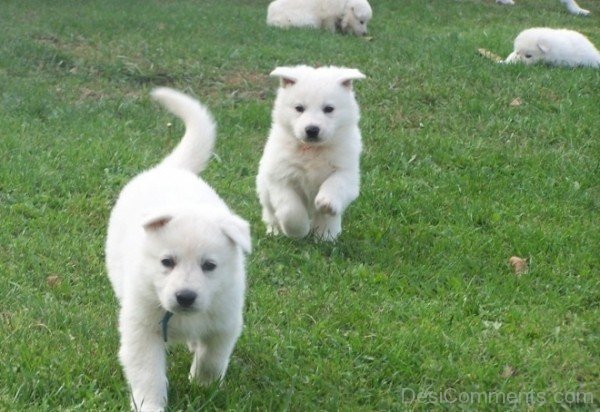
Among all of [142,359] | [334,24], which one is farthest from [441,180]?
[334,24]

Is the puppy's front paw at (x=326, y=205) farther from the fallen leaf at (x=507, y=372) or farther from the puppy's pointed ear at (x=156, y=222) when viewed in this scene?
the puppy's pointed ear at (x=156, y=222)

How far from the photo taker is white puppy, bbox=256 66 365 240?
6066mm

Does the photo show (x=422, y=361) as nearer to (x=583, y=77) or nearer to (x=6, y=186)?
(x=6, y=186)

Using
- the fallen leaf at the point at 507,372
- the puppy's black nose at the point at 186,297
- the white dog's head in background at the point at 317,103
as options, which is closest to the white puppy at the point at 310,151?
the white dog's head in background at the point at 317,103

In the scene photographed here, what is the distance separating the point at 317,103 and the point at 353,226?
917mm

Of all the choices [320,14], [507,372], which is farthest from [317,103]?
[320,14]

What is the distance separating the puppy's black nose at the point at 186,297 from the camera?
3.62 meters

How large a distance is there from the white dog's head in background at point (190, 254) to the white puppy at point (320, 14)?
1020 cm

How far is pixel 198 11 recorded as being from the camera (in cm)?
1443

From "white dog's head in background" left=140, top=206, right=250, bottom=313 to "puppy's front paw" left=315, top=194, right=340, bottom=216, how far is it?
204 centimetres

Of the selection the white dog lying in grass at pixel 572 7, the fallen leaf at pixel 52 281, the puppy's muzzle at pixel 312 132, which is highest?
the puppy's muzzle at pixel 312 132

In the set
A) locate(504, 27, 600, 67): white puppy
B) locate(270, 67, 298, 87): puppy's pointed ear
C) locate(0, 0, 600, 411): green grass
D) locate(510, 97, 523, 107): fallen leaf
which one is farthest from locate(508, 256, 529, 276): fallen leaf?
locate(504, 27, 600, 67): white puppy

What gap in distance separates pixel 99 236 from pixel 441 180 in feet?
9.04

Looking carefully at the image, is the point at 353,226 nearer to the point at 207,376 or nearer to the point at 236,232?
the point at 207,376
